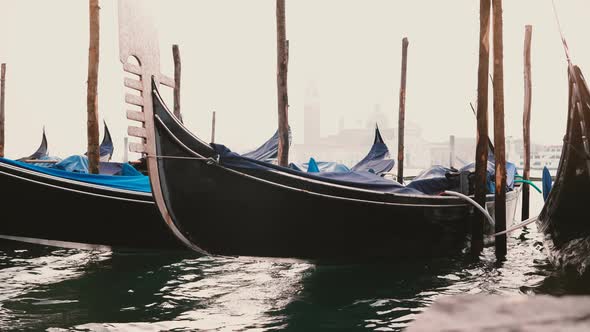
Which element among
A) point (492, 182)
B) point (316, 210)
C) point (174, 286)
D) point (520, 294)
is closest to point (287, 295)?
point (316, 210)

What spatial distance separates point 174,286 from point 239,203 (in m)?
1.05

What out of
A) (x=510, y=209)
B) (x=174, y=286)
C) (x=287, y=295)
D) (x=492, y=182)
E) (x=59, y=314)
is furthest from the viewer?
(x=510, y=209)

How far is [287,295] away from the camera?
4.71m

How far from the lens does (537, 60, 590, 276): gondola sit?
204 inches

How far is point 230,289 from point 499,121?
3.20 m

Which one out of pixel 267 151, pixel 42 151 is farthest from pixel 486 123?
pixel 42 151

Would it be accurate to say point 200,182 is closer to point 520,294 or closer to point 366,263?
point 366,263

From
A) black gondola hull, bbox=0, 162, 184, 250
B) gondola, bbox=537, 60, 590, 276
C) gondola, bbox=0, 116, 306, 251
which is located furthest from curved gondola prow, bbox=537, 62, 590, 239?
black gondola hull, bbox=0, 162, 184, 250

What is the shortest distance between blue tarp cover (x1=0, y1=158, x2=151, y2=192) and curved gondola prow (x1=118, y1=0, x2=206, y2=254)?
1592mm

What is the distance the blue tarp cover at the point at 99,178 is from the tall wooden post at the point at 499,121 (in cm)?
370

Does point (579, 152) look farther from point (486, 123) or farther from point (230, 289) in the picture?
point (230, 289)

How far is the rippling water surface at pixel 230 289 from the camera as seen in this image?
3900 mm

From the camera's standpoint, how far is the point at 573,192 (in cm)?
562

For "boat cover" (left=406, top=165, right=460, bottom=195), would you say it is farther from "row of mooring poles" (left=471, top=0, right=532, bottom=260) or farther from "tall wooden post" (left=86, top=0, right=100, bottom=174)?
"tall wooden post" (left=86, top=0, right=100, bottom=174)
